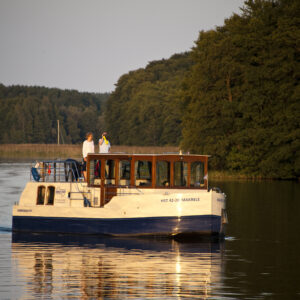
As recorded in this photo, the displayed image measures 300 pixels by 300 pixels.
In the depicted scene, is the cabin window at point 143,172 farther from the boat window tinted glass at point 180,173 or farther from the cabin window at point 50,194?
the cabin window at point 50,194

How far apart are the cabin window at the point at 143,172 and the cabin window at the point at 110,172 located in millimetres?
838

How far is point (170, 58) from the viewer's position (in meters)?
176

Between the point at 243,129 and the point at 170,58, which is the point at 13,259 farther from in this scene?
the point at 170,58

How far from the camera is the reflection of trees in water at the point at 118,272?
→ 55.1 ft

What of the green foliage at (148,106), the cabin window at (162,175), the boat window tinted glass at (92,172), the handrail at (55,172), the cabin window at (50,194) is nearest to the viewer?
the cabin window at (162,175)

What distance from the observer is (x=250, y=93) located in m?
66.8

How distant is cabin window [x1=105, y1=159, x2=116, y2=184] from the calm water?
7.72ft

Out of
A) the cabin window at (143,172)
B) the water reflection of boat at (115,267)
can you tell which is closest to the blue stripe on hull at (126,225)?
the water reflection of boat at (115,267)

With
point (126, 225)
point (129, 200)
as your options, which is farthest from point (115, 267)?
point (126, 225)

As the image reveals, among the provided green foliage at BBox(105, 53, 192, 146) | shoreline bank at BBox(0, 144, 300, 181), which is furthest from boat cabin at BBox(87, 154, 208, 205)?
green foliage at BBox(105, 53, 192, 146)

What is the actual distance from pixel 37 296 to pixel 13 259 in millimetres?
5653

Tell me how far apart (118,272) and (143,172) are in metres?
7.97

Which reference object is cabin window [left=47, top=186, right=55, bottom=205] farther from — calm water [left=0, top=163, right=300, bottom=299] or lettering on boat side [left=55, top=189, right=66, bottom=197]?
calm water [left=0, top=163, right=300, bottom=299]

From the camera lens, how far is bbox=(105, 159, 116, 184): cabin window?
88.3 ft
